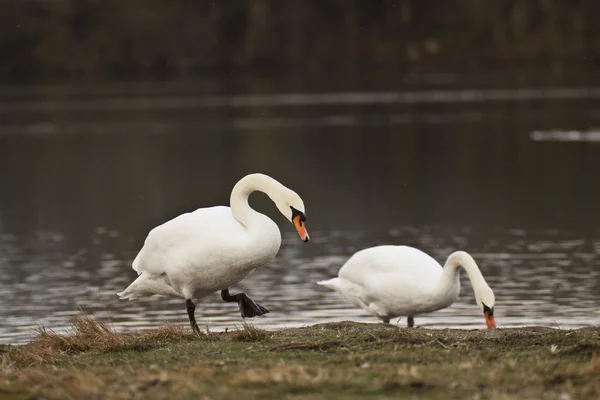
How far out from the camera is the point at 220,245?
1128cm

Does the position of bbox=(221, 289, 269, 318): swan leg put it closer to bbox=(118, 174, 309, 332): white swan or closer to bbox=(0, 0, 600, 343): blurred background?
bbox=(118, 174, 309, 332): white swan

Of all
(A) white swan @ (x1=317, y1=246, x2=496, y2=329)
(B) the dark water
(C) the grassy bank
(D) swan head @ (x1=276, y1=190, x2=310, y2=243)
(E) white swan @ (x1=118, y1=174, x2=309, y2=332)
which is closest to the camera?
(C) the grassy bank

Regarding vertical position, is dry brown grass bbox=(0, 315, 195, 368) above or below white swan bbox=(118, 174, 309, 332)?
below

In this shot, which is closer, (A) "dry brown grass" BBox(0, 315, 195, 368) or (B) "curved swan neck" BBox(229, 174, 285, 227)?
(A) "dry brown grass" BBox(0, 315, 195, 368)

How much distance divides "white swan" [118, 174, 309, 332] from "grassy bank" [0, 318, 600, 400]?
0.72 m

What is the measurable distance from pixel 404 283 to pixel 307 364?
5776 mm

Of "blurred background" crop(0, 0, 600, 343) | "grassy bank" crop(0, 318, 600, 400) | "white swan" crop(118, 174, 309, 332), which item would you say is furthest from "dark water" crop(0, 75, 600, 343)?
"grassy bank" crop(0, 318, 600, 400)

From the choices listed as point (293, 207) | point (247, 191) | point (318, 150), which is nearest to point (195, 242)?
point (247, 191)

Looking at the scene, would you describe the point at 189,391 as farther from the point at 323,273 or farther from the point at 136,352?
the point at 323,273

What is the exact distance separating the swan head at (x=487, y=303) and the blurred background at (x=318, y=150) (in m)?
0.65

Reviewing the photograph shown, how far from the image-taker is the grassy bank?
747 centimetres

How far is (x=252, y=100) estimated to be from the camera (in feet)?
221

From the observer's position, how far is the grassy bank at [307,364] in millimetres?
7469

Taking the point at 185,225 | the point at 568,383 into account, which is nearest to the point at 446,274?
the point at 185,225
